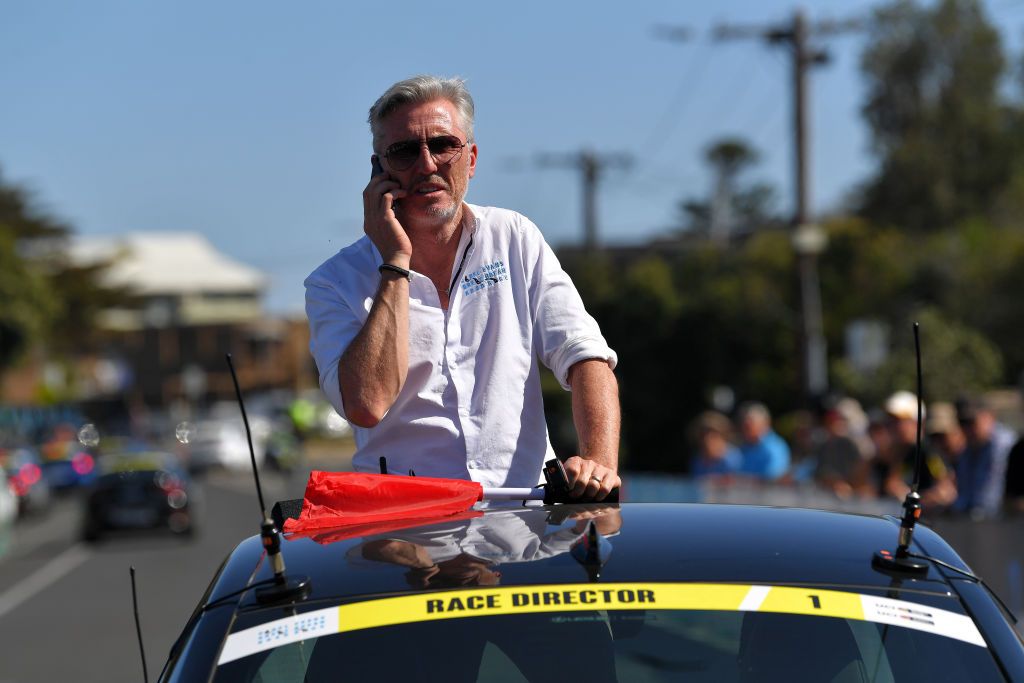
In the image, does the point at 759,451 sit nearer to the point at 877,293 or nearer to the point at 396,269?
the point at 396,269

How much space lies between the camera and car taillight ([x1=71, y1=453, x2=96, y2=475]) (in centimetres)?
4472

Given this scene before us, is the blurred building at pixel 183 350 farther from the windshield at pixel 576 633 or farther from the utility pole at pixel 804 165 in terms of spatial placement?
the windshield at pixel 576 633

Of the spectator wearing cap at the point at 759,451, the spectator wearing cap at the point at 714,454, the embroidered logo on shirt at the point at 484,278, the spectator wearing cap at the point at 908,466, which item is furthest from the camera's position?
Answer: the spectator wearing cap at the point at 714,454

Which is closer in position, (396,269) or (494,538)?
(494,538)

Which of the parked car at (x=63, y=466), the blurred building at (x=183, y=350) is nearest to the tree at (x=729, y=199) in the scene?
the blurred building at (x=183, y=350)

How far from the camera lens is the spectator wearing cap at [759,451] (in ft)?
45.9

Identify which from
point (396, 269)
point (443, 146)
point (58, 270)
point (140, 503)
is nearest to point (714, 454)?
point (443, 146)

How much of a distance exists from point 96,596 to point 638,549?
54.7ft

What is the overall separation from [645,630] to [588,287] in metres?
37.5

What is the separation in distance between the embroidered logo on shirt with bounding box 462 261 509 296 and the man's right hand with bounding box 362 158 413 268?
0.44 ft

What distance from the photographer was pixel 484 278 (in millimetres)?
3711

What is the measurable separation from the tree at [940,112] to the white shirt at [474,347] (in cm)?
5882

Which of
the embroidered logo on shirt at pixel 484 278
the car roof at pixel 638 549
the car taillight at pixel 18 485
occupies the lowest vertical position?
the car taillight at pixel 18 485

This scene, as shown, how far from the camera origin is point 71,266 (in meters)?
85.2
